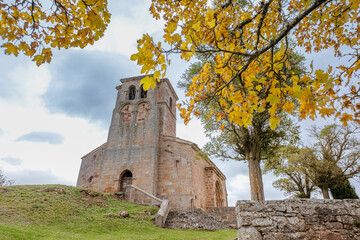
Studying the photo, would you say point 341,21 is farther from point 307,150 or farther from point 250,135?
point 307,150

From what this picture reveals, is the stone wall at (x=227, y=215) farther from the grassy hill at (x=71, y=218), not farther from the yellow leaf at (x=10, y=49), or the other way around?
the yellow leaf at (x=10, y=49)

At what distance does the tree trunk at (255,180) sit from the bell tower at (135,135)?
9.74 metres

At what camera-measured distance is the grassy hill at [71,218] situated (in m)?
7.61

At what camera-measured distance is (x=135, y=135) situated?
20156 mm

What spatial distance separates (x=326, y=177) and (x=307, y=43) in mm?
18760

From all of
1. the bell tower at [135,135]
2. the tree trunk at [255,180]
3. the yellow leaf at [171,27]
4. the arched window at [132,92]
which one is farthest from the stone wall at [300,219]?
the arched window at [132,92]

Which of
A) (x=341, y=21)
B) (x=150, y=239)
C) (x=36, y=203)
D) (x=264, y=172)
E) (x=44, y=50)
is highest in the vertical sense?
(x=264, y=172)

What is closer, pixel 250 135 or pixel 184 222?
pixel 250 135

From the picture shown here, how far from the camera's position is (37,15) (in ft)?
9.74

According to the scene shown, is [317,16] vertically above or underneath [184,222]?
above

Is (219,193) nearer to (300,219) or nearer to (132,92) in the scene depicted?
(132,92)

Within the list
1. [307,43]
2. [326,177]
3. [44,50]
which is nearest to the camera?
[44,50]

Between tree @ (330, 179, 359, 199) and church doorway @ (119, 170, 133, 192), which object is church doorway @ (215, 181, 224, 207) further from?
tree @ (330, 179, 359, 199)

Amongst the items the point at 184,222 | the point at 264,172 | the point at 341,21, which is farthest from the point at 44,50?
the point at 264,172
